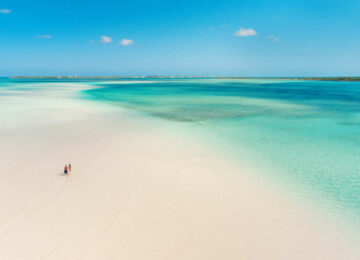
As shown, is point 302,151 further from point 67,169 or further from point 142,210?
point 67,169

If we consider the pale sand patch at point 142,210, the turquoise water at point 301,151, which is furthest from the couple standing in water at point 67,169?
the turquoise water at point 301,151

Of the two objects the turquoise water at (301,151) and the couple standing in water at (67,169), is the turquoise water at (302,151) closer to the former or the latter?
the turquoise water at (301,151)

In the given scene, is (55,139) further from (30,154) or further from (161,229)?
(161,229)

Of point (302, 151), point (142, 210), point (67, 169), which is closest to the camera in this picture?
point (142, 210)

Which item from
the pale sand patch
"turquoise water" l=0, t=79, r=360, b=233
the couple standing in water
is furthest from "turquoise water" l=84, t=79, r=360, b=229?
the couple standing in water

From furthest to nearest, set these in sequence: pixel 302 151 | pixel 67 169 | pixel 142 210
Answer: pixel 302 151 < pixel 67 169 < pixel 142 210

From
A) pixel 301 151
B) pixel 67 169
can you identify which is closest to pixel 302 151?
pixel 301 151

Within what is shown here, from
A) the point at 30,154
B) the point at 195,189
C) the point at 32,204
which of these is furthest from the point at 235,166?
the point at 30,154

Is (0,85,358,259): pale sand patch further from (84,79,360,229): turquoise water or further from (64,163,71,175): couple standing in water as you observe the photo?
(84,79,360,229): turquoise water

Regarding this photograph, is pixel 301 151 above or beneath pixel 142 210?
above
